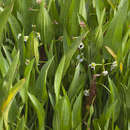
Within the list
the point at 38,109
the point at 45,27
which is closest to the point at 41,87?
the point at 38,109

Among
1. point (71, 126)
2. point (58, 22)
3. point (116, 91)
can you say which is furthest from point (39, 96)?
point (58, 22)

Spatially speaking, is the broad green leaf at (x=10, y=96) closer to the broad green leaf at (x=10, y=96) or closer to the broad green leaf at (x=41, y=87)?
the broad green leaf at (x=10, y=96)

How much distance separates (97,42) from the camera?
0.98m

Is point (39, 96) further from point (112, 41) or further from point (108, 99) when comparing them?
point (112, 41)

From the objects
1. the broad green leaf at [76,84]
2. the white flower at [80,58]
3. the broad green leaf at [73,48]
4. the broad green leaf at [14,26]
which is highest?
the broad green leaf at [14,26]

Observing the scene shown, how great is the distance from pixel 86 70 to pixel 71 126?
0.26 meters

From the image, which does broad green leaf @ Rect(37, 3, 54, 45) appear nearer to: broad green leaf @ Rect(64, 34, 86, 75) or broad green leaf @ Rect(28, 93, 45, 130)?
→ broad green leaf @ Rect(64, 34, 86, 75)

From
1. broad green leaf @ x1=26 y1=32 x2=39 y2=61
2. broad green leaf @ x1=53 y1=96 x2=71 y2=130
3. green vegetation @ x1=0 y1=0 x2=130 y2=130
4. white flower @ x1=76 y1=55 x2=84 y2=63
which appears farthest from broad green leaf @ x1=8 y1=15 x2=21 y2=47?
broad green leaf @ x1=53 y1=96 x2=71 y2=130

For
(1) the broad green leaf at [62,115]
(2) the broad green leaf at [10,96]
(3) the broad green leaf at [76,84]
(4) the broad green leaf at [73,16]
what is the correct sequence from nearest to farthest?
(2) the broad green leaf at [10,96], (1) the broad green leaf at [62,115], (3) the broad green leaf at [76,84], (4) the broad green leaf at [73,16]

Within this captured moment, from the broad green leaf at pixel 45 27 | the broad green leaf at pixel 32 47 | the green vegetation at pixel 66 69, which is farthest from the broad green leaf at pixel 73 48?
the broad green leaf at pixel 45 27

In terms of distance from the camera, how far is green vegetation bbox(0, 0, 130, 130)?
0.80 meters

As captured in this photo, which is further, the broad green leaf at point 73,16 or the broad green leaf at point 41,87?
the broad green leaf at point 73,16

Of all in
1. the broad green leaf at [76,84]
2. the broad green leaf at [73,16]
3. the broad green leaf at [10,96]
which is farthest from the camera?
the broad green leaf at [73,16]

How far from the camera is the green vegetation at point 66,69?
2.62ft
